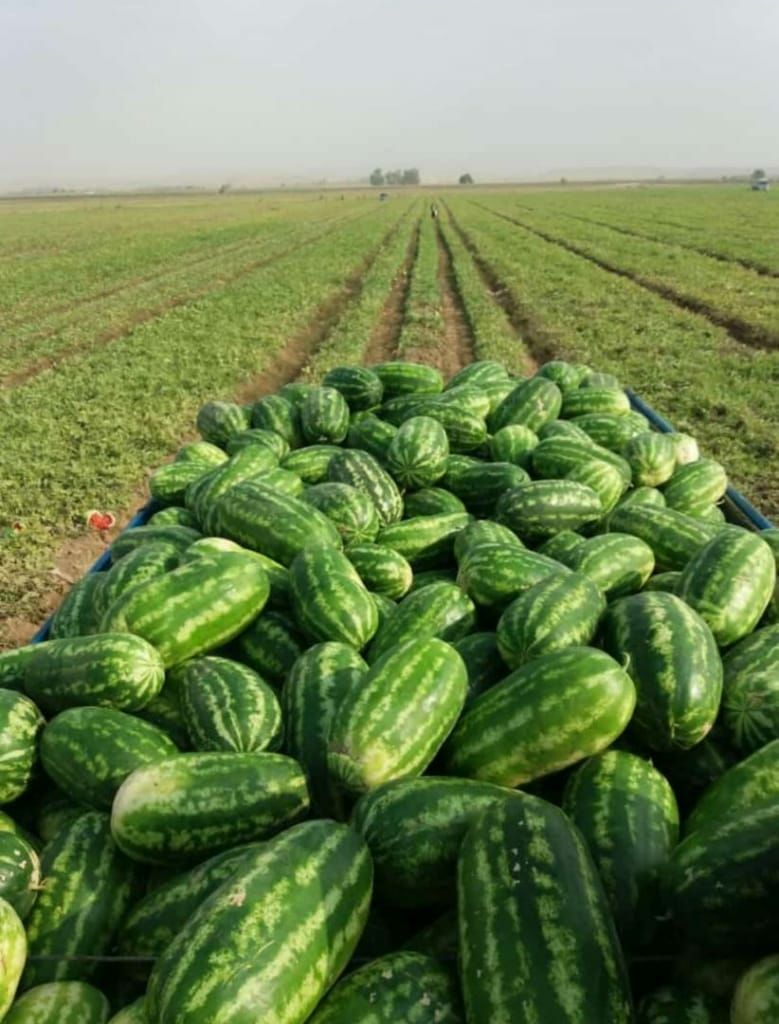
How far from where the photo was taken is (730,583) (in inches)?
110

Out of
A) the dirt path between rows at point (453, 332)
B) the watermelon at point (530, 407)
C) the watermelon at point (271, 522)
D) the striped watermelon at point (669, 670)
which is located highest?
the watermelon at point (530, 407)

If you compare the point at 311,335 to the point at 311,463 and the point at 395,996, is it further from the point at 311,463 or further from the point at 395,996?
the point at 395,996

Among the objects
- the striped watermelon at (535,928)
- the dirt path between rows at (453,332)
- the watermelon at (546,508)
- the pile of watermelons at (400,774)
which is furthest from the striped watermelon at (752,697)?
the dirt path between rows at (453,332)

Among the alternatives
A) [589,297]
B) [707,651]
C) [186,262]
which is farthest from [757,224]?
[707,651]

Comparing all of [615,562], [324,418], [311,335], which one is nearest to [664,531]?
[615,562]

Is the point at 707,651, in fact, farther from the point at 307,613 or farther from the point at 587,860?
the point at 307,613

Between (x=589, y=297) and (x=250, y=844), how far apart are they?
65.9 feet

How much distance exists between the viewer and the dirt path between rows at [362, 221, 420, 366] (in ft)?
51.5

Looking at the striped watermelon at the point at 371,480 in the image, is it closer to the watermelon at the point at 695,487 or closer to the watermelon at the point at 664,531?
the watermelon at the point at 664,531

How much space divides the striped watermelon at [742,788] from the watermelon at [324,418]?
329cm

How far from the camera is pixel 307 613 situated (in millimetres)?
2832

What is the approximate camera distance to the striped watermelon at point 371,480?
154 inches

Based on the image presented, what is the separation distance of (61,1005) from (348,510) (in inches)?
90.0

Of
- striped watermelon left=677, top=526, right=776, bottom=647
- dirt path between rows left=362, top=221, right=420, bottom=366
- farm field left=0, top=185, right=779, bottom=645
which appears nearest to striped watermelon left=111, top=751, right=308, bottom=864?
striped watermelon left=677, top=526, right=776, bottom=647
